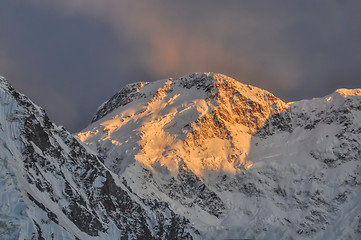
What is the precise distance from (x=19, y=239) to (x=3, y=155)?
1084 inches

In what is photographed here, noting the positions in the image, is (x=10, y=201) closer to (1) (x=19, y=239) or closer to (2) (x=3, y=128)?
(1) (x=19, y=239)

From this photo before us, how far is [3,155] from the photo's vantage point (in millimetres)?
186625

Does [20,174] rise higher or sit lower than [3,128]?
lower

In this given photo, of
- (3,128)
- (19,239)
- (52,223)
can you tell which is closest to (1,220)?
(19,239)

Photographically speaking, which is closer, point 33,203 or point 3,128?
point 33,203

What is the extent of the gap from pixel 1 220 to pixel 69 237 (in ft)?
76.6

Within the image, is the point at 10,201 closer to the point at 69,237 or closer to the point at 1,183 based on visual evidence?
the point at 1,183

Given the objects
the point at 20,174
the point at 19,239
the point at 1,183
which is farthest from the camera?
the point at 20,174

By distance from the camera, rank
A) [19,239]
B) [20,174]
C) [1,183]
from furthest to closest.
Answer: [20,174]
[1,183]
[19,239]

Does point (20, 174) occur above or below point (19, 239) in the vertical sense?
above

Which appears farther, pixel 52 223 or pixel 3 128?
pixel 3 128

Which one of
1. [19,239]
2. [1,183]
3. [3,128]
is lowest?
[19,239]

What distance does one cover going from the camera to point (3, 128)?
19975 cm

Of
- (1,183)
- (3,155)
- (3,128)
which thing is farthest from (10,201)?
(3,128)
